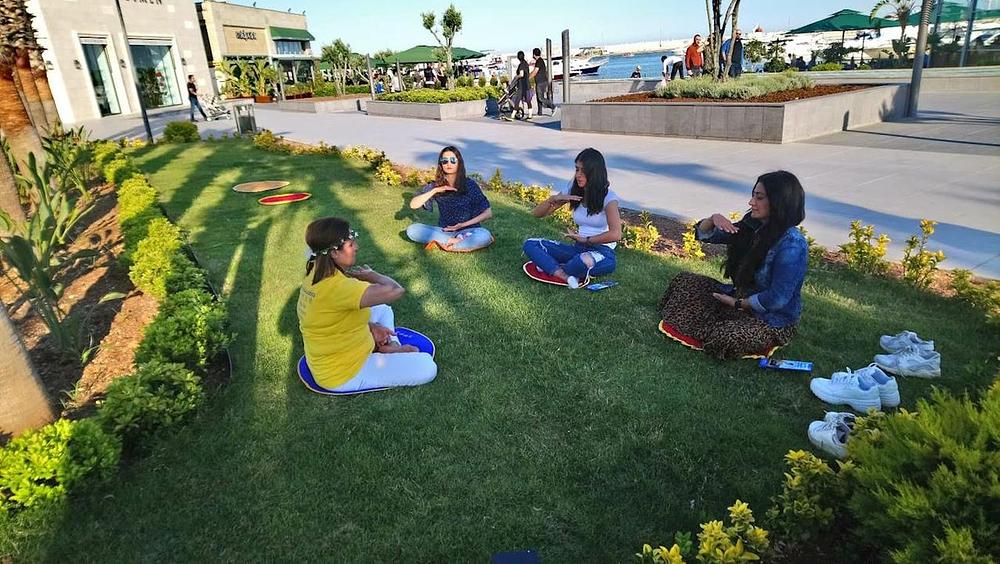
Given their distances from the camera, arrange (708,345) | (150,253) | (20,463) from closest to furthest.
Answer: (20,463) < (708,345) < (150,253)

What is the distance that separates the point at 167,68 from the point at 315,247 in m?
35.4

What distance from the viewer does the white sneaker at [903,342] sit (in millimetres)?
3820

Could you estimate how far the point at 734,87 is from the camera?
43.2 feet

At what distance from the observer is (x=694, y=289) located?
4.45 meters

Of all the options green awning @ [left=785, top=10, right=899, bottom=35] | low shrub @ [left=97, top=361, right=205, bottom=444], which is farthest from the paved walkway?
green awning @ [left=785, top=10, right=899, bottom=35]

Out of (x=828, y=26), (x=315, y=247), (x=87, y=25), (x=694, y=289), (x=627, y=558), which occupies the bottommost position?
(x=627, y=558)

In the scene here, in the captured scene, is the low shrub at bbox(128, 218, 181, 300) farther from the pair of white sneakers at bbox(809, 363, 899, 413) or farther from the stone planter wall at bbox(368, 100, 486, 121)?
the stone planter wall at bbox(368, 100, 486, 121)

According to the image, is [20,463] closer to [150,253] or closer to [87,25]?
[150,253]

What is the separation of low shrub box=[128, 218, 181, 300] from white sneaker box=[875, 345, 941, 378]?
209 inches

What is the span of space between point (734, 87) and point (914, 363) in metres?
11.0

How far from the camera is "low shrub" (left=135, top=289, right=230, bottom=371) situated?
380 cm

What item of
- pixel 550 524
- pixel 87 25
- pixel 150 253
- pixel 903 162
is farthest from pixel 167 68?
pixel 550 524

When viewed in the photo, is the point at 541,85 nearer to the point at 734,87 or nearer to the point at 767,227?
the point at 734,87

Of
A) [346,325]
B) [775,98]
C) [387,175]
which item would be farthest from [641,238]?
[775,98]
